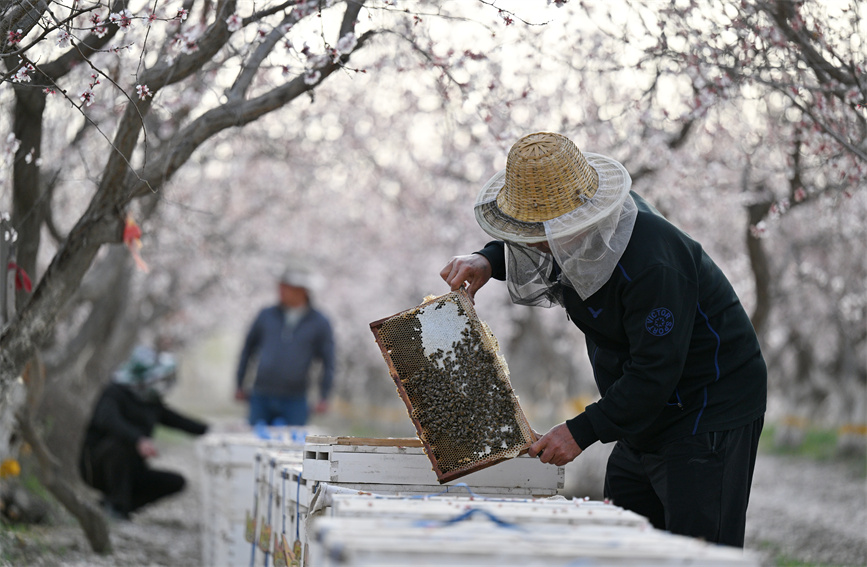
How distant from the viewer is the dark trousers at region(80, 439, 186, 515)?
905 cm

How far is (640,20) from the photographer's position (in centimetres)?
585

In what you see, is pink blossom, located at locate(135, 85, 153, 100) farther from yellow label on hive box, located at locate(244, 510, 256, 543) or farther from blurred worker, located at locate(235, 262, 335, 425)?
blurred worker, located at locate(235, 262, 335, 425)

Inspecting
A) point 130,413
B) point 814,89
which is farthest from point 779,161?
point 130,413

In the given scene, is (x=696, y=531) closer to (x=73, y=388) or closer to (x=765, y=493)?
(x=73, y=388)

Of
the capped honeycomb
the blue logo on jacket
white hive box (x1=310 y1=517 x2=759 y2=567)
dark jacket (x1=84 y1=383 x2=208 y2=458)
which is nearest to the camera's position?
white hive box (x1=310 y1=517 x2=759 y2=567)

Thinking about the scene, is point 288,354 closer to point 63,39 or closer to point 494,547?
point 63,39

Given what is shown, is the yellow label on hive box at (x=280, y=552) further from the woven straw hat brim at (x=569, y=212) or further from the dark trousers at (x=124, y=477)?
the dark trousers at (x=124, y=477)

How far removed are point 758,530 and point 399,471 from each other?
867 centimetres

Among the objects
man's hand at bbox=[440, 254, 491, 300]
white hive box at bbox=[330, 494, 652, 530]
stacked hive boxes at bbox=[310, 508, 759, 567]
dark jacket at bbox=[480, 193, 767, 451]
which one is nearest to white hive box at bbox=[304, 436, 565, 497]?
dark jacket at bbox=[480, 193, 767, 451]

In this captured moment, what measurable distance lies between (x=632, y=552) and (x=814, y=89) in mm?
3618

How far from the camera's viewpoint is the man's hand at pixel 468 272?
4059 millimetres

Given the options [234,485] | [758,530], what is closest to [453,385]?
[234,485]

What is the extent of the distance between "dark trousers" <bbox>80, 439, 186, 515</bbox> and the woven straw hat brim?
6.45 m

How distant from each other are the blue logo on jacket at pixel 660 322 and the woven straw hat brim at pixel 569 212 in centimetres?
42
